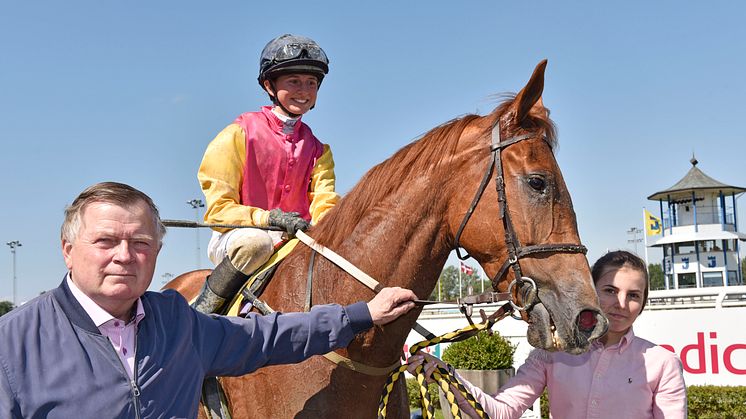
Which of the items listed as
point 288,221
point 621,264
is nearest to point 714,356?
point 621,264

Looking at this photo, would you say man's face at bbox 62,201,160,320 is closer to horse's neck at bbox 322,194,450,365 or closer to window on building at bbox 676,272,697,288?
horse's neck at bbox 322,194,450,365

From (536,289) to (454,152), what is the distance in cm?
65

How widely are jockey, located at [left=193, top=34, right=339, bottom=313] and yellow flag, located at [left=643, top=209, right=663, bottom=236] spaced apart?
129 ft

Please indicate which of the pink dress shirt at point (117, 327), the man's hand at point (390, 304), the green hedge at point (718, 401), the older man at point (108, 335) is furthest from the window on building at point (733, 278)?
the pink dress shirt at point (117, 327)

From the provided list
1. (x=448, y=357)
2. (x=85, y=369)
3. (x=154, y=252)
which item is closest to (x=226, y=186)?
(x=154, y=252)

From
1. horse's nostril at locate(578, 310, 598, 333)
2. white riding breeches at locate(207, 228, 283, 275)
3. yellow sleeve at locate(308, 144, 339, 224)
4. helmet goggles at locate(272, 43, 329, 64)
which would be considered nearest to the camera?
horse's nostril at locate(578, 310, 598, 333)

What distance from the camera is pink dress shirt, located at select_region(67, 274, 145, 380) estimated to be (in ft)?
5.74

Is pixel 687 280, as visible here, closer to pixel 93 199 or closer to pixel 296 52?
pixel 296 52

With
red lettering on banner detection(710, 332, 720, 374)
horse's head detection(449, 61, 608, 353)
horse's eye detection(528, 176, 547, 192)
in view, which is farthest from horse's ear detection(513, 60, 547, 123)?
red lettering on banner detection(710, 332, 720, 374)

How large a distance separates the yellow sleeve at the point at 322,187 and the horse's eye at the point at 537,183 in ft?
4.23

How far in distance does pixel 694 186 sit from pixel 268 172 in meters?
39.4

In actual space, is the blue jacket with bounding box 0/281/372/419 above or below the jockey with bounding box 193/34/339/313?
below

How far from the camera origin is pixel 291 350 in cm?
220

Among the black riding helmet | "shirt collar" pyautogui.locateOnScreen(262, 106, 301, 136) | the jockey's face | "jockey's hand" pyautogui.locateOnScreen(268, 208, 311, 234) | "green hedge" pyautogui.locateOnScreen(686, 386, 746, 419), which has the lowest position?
"green hedge" pyautogui.locateOnScreen(686, 386, 746, 419)
